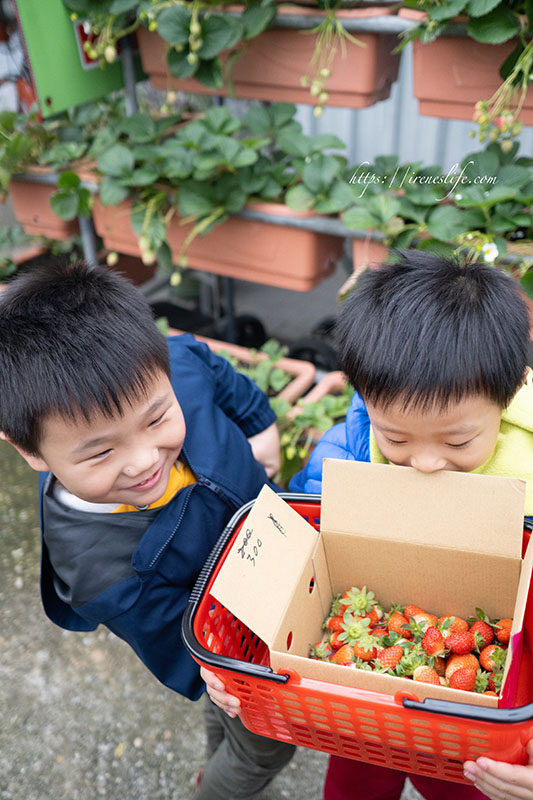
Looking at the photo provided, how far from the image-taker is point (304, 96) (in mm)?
1944

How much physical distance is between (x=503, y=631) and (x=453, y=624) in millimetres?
76

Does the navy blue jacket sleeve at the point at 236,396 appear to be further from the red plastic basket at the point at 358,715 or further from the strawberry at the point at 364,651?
the strawberry at the point at 364,651

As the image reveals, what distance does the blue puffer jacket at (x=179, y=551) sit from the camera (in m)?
1.05

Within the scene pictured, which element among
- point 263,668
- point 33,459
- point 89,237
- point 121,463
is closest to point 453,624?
point 263,668

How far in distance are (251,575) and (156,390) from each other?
0.30 metres

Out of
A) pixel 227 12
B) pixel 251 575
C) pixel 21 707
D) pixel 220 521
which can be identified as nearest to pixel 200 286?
pixel 227 12

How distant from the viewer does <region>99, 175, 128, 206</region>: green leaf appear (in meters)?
2.06

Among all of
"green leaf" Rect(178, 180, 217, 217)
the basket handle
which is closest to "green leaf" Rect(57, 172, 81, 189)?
"green leaf" Rect(178, 180, 217, 217)

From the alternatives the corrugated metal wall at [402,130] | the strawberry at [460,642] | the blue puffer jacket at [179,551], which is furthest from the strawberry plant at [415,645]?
the corrugated metal wall at [402,130]

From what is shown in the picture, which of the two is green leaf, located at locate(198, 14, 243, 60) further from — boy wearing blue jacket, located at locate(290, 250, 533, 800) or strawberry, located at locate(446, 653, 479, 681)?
strawberry, located at locate(446, 653, 479, 681)

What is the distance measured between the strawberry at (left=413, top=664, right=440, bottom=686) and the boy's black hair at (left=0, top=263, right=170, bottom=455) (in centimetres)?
53

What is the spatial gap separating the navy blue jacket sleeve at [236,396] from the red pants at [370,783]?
64 cm

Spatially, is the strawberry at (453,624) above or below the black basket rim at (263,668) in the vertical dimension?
below

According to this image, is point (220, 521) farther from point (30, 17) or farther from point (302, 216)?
point (30, 17)
